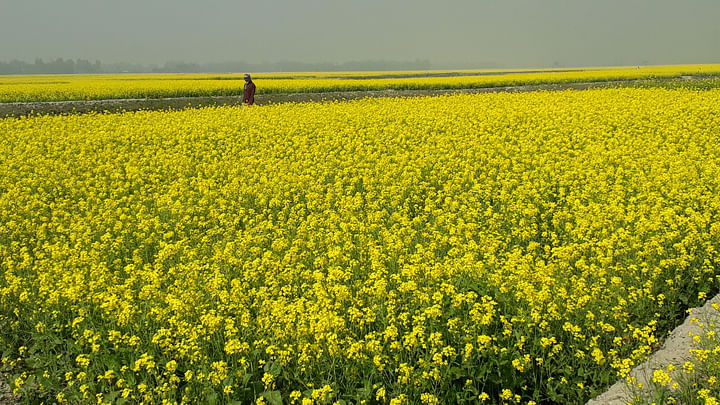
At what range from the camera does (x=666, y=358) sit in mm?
4926

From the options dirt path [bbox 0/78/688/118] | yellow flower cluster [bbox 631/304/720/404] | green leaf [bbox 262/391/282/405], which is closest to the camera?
yellow flower cluster [bbox 631/304/720/404]

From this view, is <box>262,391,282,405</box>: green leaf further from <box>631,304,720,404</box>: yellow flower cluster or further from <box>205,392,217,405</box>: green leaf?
<box>631,304,720,404</box>: yellow flower cluster

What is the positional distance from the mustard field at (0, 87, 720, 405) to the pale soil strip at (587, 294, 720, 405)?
15 cm

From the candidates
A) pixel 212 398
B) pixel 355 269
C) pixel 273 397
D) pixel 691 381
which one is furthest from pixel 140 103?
pixel 691 381

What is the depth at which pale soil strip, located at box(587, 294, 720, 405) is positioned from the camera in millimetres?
4535

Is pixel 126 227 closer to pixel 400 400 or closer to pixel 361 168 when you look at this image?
pixel 361 168

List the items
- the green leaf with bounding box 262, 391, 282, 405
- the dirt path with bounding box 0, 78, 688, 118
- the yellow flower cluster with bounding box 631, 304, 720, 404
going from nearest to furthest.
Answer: the yellow flower cluster with bounding box 631, 304, 720, 404 → the green leaf with bounding box 262, 391, 282, 405 → the dirt path with bounding box 0, 78, 688, 118

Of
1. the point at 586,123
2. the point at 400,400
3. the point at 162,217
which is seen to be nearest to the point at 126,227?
the point at 162,217

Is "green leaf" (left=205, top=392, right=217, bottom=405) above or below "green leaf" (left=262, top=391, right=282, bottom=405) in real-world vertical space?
below

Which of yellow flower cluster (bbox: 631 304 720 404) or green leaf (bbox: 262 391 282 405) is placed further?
green leaf (bbox: 262 391 282 405)

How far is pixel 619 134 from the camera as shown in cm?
1423

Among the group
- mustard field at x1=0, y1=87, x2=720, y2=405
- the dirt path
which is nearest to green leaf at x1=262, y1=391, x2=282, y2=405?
mustard field at x1=0, y1=87, x2=720, y2=405

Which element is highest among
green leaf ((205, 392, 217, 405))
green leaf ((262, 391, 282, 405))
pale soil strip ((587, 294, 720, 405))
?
pale soil strip ((587, 294, 720, 405))

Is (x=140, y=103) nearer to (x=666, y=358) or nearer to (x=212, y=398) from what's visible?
(x=212, y=398)
